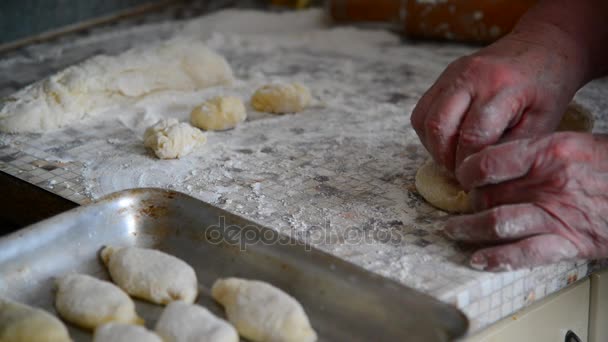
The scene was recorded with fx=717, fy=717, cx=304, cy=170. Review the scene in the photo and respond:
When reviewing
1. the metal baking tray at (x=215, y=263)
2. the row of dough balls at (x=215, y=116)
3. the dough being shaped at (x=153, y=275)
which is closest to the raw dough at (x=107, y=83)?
the row of dough balls at (x=215, y=116)

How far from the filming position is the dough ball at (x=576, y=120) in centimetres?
147

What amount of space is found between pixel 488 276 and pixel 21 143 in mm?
1152

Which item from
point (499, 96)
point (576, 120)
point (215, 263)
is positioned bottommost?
point (215, 263)

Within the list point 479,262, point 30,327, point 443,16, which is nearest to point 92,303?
point 30,327

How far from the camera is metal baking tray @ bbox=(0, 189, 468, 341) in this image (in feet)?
3.17

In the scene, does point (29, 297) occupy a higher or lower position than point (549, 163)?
lower

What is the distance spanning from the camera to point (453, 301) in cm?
100

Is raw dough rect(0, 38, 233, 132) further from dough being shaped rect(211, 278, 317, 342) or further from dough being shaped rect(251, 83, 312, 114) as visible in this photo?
dough being shaped rect(211, 278, 317, 342)

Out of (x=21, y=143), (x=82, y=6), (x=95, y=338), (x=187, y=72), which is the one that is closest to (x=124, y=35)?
(x=82, y=6)

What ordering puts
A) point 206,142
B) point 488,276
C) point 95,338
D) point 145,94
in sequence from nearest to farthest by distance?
point 95,338 < point 488,276 < point 206,142 < point 145,94

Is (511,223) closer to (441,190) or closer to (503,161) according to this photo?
(503,161)

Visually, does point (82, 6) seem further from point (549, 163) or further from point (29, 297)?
point (549, 163)

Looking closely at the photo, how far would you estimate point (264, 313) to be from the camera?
985mm

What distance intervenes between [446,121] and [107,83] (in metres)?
0.99
